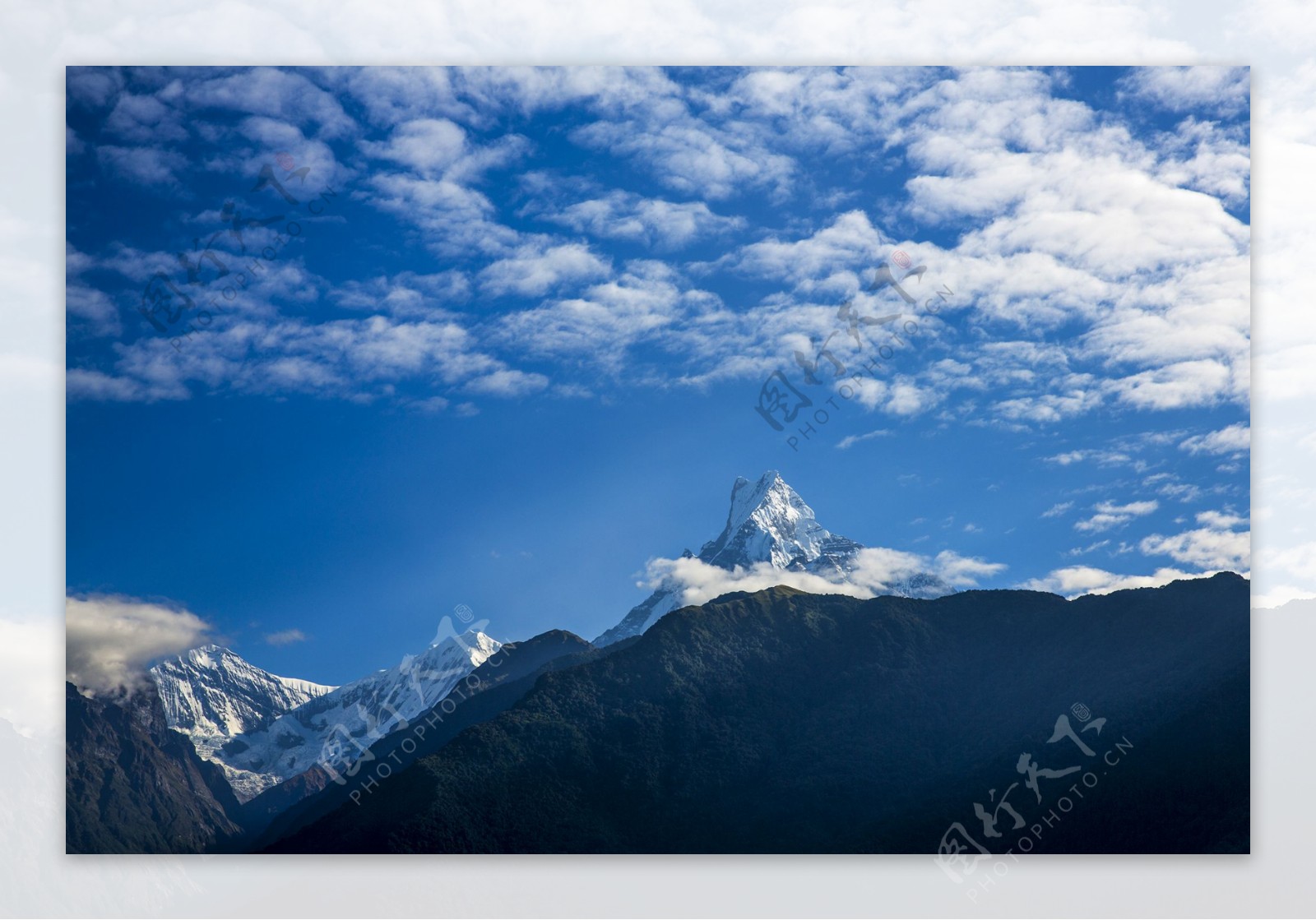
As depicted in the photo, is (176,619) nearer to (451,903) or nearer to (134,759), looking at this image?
(134,759)

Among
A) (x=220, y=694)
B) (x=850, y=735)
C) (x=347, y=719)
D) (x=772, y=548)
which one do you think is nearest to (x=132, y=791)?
(x=220, y=694)

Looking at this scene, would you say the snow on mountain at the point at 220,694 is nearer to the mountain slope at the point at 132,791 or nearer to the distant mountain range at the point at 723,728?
the distant mountain range at the point at 723,728

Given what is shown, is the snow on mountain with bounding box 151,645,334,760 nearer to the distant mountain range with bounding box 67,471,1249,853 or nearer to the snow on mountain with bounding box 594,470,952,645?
the distant mountain range with bounding box 67,471,1249,853

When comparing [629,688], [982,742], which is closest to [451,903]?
[629,688]

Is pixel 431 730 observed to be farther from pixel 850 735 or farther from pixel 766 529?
pixel 850 735

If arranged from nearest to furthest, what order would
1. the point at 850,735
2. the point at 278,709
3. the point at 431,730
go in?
the point at 278,709
the point at 431,730
the point at 850,735

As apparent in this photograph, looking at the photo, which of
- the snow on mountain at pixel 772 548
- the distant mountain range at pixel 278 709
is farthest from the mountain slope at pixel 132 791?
the snow on mountain at pixel 772 548

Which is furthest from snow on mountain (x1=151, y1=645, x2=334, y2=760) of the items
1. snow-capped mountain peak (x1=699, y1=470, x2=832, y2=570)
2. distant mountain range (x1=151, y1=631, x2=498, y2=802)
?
snow-capped mountain peak (x1=699, y1=470, x2=832, y2=570)
